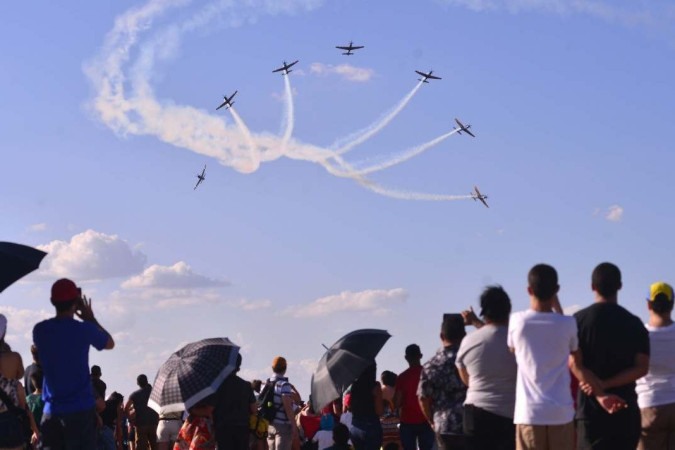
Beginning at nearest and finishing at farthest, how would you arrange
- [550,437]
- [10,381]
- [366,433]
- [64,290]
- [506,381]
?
1. [550,437]
2. [506,381]
3. [64,290]
4. [10,381]
5. [366,433]

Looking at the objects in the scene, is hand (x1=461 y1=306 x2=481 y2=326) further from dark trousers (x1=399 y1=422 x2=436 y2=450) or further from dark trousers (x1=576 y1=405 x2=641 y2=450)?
dark trousers (x1=399 y1=422 x2=436 y2=450)

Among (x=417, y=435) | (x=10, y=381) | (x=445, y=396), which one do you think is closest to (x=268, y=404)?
(x=417, y=435)

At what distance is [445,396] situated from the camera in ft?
30.7

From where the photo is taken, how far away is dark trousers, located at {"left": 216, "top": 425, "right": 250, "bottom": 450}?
11.2 meters

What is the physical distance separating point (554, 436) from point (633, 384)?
3.01 ft

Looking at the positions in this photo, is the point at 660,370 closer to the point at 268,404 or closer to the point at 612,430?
the point at 612,430

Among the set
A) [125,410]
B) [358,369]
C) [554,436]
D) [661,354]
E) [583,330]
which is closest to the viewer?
[554,436]

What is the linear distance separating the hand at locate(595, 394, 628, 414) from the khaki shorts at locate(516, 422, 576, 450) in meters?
0.35

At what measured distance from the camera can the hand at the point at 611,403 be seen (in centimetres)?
785

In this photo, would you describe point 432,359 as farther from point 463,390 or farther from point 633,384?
point 633,384

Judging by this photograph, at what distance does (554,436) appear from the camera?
7641mm

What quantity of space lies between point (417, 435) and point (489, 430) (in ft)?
18.9

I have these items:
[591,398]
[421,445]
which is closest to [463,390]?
[591,398]

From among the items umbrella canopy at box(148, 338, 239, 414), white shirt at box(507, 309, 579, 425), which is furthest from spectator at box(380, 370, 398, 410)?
white shirt at box(507, 309, 579, 425)
